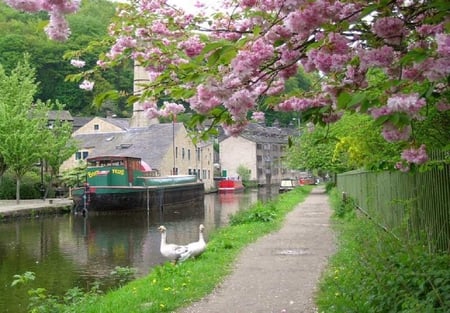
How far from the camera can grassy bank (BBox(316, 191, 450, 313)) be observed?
4.82m

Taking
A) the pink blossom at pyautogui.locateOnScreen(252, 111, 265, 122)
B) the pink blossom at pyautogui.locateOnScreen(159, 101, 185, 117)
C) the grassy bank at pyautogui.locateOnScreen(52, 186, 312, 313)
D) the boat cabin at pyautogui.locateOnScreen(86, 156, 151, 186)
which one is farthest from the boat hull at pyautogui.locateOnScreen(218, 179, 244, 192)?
the pink blossom at pyautogui.locateOnScreen(252, 111, 265, 122)

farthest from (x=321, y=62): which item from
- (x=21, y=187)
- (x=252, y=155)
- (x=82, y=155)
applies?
(x=252, y=155)

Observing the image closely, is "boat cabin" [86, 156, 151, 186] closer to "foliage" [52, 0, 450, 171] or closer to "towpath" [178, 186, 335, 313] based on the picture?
"towpath" [178, 186, 335, 313]

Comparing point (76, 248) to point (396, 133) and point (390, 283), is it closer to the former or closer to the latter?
point (390, 283)

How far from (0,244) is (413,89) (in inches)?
693

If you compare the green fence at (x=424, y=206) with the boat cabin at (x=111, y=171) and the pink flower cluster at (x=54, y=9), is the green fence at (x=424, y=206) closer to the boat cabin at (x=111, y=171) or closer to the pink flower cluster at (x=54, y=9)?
the pink flower cluster at (x=54, y=9)

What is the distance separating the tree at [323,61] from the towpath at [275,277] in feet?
9.15

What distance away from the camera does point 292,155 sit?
47.2 m

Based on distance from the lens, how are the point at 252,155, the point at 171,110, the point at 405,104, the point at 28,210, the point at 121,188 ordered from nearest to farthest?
the point at 405,104, the point at 171,110, the point at 28,210, the point at 121,188, the point at 252,155

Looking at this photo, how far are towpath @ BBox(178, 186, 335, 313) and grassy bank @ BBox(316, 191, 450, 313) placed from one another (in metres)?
0.42

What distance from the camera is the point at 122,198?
34.1 meters

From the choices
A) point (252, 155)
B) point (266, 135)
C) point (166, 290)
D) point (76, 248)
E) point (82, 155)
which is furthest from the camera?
point (266, 135)

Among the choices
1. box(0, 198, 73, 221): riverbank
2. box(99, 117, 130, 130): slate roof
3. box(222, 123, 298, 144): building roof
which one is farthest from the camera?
box(222, 123, 298, 144): building roof

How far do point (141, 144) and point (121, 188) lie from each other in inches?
734
